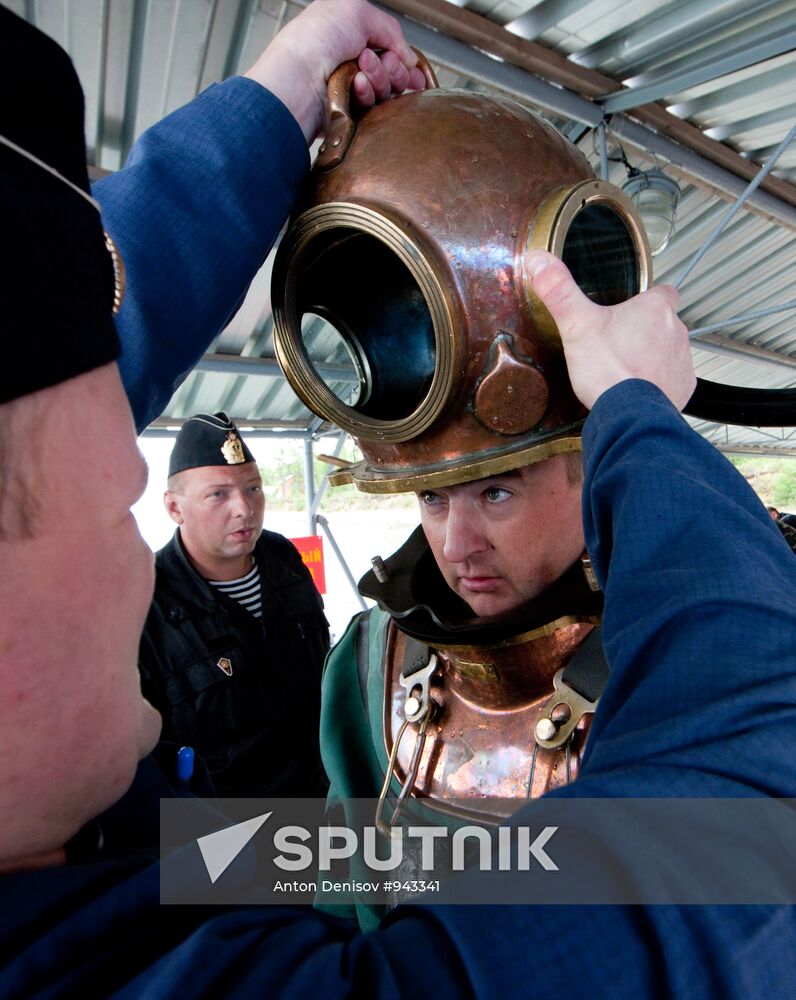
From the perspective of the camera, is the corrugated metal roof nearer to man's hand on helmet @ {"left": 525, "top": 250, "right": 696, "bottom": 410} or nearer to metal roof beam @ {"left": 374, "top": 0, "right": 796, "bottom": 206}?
metal roof beam @ {"left": 374, "top": 0, "right": 796, "bottom": 206}

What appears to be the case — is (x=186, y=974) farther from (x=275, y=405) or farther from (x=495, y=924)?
(x=275, y=405)

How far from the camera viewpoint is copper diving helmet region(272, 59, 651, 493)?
0.99m

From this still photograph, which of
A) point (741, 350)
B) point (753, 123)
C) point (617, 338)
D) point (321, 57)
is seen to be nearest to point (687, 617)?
point (617, 338)

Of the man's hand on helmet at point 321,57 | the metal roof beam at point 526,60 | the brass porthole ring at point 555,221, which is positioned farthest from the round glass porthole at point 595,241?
the metal roof beam at point 526,60

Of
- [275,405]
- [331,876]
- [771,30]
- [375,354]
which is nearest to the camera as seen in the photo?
[375,354]

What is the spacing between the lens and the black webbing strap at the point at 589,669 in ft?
3.64

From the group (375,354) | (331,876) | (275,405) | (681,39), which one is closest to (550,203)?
(375,354)

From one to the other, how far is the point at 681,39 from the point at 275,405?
14.7ft

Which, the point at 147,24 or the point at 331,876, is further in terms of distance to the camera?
the point at 147,24

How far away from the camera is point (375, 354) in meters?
1.24

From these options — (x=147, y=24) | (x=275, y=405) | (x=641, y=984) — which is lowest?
(x=641, y=984)

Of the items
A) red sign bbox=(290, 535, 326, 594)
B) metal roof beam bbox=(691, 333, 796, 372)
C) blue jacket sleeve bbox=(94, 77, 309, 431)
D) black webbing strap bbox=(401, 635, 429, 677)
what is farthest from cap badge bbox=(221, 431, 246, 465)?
metal roof beam bbox=(691, 333, 796, 372)

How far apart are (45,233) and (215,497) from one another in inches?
94.5

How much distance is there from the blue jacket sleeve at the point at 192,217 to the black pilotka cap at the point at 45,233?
44 centimetres
